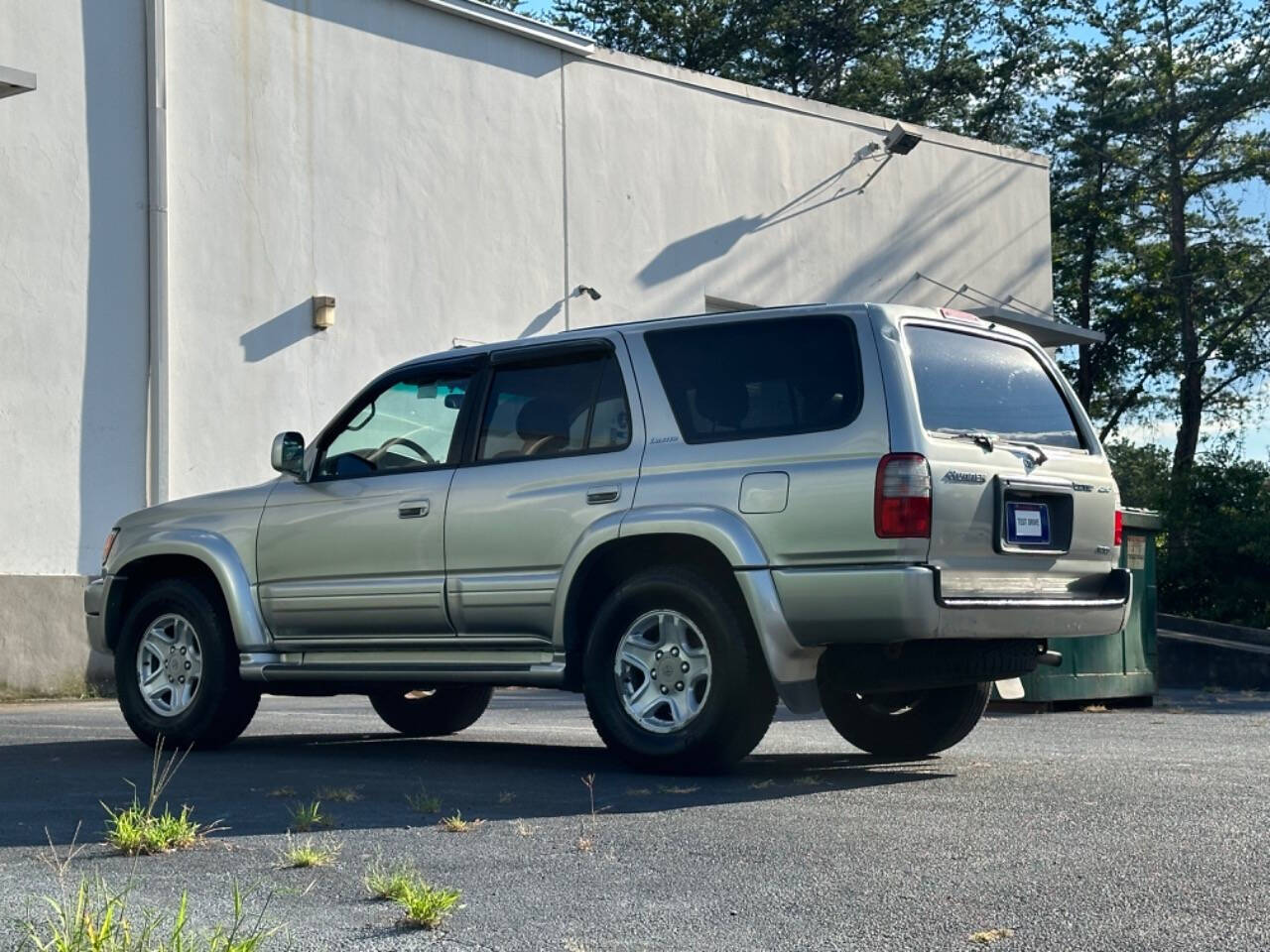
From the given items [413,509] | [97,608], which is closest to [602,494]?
[413,509]

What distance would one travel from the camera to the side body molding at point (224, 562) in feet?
29.7

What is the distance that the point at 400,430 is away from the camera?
29.4 feet

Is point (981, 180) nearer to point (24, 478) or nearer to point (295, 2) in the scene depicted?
point (295, 2)

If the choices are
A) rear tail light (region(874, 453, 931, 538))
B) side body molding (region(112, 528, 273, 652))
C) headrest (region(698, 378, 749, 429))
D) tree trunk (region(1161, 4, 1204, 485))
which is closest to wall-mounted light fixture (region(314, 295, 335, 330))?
side body molding (region(112, 528, 273, 652))

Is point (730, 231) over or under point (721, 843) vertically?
over

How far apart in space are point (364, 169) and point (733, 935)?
48.2 ft

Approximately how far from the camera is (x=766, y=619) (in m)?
7.31

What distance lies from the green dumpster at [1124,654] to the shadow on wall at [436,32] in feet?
31.4

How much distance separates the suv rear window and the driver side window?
2.38m

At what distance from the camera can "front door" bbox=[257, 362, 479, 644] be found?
27.9 ft

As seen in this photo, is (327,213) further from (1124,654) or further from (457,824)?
(457,824)

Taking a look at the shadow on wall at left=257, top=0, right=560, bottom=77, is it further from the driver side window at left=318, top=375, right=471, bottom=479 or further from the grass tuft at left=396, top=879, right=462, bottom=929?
the grass tuft at left=396, top=879, right=462, bottom=929

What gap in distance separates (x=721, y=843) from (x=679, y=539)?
82.8 inches

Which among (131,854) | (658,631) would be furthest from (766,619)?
(131,854)
